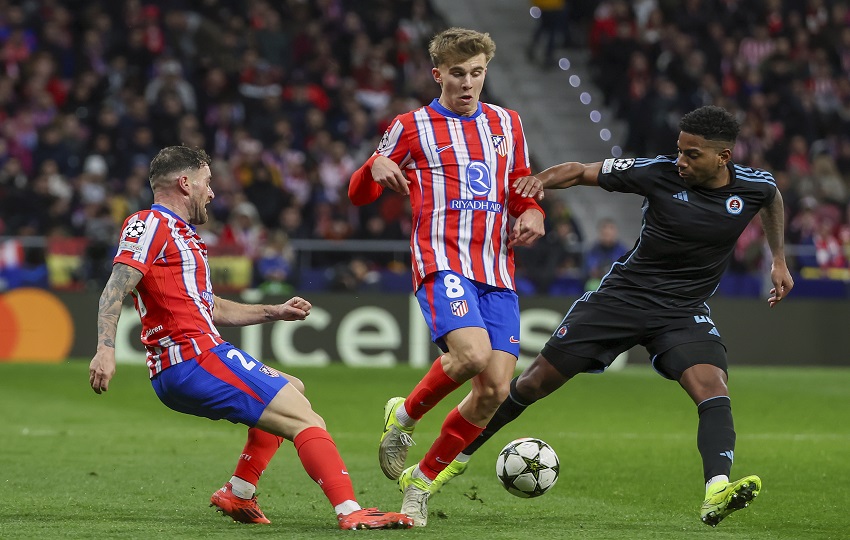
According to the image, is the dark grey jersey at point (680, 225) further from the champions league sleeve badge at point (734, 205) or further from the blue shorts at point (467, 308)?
the blue shorts at point (467, 308)

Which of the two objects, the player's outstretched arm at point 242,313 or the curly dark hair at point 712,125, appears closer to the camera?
the player's outstretched arm at point 242,313

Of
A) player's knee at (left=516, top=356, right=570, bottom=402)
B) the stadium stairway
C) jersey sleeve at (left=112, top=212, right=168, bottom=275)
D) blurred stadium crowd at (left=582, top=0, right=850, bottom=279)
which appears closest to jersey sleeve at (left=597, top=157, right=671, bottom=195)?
player's knee at (left=516, top=356, right=570, bottom=402)

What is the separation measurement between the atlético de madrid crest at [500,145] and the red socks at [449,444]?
1.27 metres

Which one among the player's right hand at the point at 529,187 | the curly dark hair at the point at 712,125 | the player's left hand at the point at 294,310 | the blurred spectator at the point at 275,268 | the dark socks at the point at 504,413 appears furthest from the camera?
the blurred spectator at the point at 275,268

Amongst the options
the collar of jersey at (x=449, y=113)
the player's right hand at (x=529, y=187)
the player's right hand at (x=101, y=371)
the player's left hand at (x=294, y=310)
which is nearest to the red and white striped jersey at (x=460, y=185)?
the collar of jersey at (x=449, y=113)

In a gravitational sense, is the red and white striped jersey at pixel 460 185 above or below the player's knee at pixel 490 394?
above

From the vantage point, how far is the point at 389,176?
5.97m

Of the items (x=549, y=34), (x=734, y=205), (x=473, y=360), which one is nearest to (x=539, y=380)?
(x=473, y=360)

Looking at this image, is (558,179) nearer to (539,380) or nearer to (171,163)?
(539,380)

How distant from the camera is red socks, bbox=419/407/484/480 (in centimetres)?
621

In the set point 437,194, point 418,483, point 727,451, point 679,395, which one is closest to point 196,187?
point 437,194

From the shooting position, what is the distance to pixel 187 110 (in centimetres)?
1848

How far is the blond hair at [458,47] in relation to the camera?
20.2 feet

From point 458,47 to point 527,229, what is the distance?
36.4 inches
